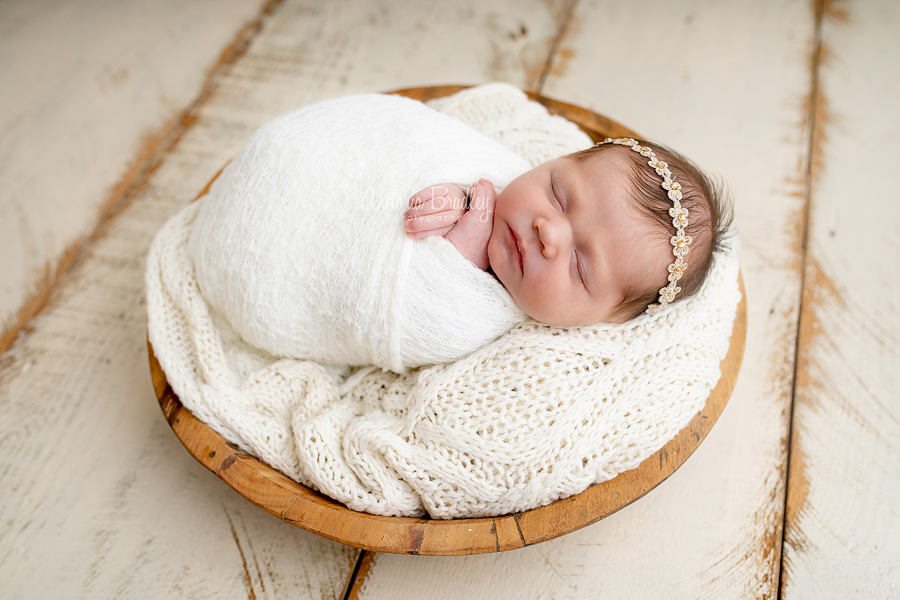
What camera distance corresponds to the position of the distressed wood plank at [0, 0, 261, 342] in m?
1.41

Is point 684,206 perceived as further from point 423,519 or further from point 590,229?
point 423,519

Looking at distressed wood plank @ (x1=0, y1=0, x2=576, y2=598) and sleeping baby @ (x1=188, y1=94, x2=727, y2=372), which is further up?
sleeping baby @ (x1=188, y1=94, x2=727, y2=372)

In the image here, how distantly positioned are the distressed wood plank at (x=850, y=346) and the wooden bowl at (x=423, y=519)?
357 millimetres

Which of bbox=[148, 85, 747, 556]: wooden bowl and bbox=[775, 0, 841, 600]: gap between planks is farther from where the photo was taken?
bbox=[775, 0, 841, 600]: gap between planks

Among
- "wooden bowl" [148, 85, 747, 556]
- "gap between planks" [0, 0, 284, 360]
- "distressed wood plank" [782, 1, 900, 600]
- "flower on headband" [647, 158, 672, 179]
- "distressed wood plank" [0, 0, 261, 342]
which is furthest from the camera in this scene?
"distressed wood plank" [0, 0, 261, 342]

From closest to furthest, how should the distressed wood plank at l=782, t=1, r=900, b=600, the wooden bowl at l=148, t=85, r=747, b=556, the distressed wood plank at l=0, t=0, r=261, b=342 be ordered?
1. the wooden bowl at l=148, t=85, r=747, b=556
2. the distressed wood plank at l=782, t=1, r=900, b=600
3. the distressed wood plank at l=0, t=0, r=261, b=342

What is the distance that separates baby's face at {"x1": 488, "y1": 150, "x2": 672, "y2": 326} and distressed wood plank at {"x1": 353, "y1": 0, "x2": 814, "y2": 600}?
429 millimetres

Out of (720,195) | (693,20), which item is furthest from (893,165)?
(720,195)

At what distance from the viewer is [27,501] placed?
1085 millimetres

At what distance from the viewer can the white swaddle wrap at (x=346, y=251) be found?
0.93m

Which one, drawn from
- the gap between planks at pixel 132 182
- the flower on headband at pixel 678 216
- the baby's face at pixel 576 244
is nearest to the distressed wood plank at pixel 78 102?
the gap between planks at pixel 132 182

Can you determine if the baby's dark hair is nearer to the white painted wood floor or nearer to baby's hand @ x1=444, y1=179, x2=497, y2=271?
baby's hand @ x1=444, y1=179, x2=497, y2=271

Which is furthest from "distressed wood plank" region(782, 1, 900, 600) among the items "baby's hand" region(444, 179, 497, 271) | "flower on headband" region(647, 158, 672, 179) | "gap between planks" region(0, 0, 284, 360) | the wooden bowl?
"gap between planks" region(0, 0, 284, 360)

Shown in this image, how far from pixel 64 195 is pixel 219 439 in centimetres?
96
